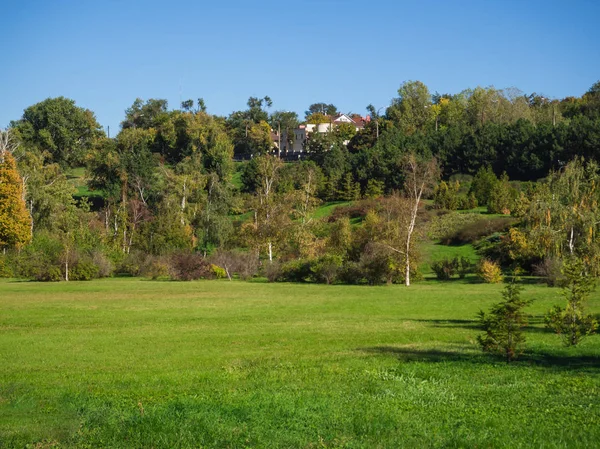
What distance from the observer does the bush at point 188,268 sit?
5447cm

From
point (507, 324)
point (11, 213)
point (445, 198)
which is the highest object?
point (445, 198)

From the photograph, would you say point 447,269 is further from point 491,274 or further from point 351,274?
point 351,274

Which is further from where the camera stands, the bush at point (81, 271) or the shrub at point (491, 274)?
the bush at point (81, 271)

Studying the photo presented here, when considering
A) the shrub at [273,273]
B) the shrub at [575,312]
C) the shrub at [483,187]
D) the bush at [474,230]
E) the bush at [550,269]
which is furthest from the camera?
the shrub at [483,187]

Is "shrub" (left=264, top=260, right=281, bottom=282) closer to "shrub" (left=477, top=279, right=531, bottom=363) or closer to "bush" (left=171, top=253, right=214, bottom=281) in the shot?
"bush" (left=171, top=253, right=214, bottom=281)

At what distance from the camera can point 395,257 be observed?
4850cm

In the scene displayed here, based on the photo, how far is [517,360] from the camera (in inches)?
626

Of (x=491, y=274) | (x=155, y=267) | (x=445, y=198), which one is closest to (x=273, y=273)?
(x=155, y=267)

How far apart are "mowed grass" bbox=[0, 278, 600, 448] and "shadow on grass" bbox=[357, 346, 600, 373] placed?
2.0 inches

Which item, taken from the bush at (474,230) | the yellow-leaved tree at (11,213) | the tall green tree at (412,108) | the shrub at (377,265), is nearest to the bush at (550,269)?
the shrub at (377,265)

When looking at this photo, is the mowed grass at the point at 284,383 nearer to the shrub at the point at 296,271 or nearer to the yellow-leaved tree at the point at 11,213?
the shrub at the point at 296,271

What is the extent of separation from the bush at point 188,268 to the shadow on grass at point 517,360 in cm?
3759

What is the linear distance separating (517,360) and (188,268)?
41114mm

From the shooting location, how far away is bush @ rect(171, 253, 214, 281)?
5447cm
